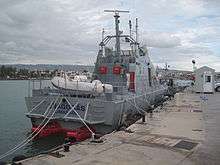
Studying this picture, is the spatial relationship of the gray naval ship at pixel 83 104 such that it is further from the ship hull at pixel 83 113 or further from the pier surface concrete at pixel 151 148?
the pier surface concrete at pixel 151 148

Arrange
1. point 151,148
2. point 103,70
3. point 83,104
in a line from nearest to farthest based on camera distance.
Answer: point 151,148 < point 83,104 < point 103,70

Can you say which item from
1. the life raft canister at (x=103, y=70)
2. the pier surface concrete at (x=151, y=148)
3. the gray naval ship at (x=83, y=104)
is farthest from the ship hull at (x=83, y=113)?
the life raft canister at (x=103, y=70)

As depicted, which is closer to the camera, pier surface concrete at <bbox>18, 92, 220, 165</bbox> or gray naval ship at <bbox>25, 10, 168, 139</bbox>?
pier surface concrete at <bbox>18, 92, 220, 165</bbox>

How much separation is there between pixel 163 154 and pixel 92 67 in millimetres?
14290

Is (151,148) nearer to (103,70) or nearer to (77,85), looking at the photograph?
(77,85)

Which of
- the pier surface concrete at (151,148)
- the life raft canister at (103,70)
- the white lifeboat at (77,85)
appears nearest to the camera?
the pier surface concrete at (151,148)

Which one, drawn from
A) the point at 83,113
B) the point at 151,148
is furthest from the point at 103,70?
the point at 151,148

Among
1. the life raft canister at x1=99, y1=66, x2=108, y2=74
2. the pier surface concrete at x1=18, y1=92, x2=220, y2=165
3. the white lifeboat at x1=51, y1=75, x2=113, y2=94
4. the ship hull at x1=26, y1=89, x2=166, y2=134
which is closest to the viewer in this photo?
the pier surface concrete at x1=18, y1=92, x2=220, y2=165

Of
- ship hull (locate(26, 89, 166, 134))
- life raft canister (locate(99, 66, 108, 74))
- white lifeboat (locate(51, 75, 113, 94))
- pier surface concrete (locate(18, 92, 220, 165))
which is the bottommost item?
pier surface concrete (locate(18, 92, 220, 165))

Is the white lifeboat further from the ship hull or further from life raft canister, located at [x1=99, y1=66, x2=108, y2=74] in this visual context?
life raft canister, located at [x1=99, y1=66, x2=108, y2=74]

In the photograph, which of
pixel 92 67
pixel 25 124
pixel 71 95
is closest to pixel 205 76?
pixel 92 67

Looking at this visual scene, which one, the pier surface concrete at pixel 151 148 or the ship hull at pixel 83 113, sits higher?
the ship hull at pixel 83 113

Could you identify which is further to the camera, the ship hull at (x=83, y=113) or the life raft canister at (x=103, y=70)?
the life raft canister at (x=103, y=70)

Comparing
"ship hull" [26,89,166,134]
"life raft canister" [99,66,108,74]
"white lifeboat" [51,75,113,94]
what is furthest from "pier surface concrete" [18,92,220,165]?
"life raft canister" [99,66,108,74]
